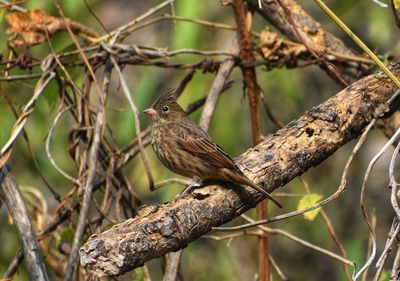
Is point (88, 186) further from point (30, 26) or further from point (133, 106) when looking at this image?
point (30, 26)

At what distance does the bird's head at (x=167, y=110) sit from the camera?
5.21 meters

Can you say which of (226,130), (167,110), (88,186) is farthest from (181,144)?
(226,130)

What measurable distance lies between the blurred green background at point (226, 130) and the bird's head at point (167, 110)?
0.50 m

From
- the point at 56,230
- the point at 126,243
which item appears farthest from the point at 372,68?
the point at 126,243

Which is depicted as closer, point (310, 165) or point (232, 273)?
point (310, 165)

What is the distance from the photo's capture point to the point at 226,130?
703 cm

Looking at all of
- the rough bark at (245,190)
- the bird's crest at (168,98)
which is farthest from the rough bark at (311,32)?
the rough bark at (245,190)

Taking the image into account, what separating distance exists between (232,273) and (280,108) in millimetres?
1692

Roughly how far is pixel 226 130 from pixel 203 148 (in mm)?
2233

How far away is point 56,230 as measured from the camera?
539 centimetres

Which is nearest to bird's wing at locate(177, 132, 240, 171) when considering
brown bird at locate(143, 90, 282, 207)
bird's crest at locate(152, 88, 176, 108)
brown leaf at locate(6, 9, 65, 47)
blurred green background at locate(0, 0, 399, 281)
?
brown bird at locate(143, 90, 282, 207)

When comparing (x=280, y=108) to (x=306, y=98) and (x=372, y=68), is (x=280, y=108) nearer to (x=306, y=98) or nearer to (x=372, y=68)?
(x=306, y=98)

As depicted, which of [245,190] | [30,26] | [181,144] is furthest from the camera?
[30,26]

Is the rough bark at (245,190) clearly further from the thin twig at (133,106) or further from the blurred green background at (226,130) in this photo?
the blurred green background at (226,130)
